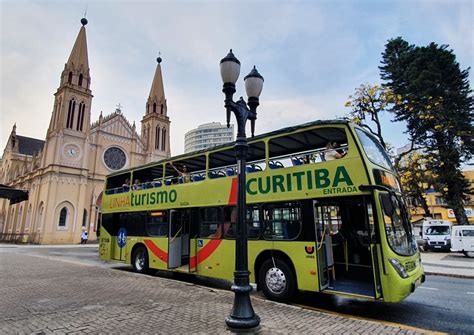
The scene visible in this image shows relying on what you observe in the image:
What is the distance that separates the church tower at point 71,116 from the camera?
3616 centimetres

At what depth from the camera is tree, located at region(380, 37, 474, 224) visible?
22.6 meters

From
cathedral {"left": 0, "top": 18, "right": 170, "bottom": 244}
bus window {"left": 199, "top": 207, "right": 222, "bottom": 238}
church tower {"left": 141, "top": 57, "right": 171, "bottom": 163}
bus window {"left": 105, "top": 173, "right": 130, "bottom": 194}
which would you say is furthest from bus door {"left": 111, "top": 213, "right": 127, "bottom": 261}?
church tower {"left": 141, "top": 57, "right": 171, "bottom": 163}

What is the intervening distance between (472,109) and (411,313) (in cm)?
2590

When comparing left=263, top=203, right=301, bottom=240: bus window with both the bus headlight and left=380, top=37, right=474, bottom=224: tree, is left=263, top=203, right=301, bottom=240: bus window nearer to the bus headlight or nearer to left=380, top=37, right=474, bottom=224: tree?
the bus headlight

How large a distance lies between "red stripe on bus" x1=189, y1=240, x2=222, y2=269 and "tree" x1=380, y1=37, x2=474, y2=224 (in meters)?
18.6

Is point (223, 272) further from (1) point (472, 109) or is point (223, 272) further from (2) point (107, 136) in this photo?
(2) point (107, 136)

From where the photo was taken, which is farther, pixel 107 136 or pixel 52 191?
pixel 107 136

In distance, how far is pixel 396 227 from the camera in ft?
19.7

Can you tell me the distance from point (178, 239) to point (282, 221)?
4562mm

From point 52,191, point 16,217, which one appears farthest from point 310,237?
point 16,217

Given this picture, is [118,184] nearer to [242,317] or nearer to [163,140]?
[242,317]

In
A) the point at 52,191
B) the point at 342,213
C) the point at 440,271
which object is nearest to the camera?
the point at 342,213

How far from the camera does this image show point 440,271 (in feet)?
40.2

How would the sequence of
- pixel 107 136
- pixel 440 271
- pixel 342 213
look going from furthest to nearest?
pixel 107 136 → pixel 440 271 → pixel 342 213
